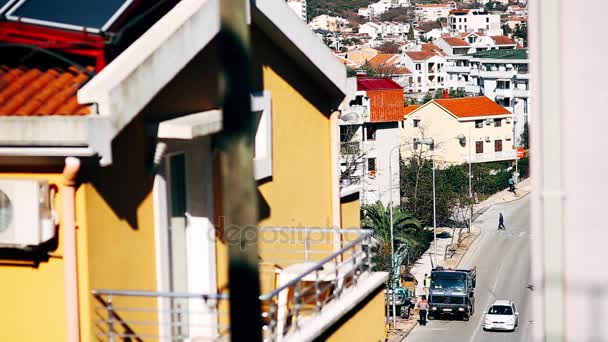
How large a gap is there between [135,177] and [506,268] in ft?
136

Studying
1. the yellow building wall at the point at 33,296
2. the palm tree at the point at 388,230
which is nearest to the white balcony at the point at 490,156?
the palm tree at the point at 388,230

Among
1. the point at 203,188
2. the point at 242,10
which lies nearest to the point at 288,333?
the point at 203,188

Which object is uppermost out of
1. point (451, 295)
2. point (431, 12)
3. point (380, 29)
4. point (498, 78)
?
point (431, 12)

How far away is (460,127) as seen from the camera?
63.8 metres

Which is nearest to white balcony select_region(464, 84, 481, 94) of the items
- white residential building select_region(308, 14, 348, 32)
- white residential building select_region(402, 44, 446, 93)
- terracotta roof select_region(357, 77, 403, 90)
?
white residential building select_region(402, 44, 446, 93)

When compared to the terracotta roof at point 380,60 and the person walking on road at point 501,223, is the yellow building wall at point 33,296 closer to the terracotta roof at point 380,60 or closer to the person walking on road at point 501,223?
the person walking on road at point 501,223

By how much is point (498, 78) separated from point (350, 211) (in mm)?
72042

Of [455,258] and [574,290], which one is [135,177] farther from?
[455,258]

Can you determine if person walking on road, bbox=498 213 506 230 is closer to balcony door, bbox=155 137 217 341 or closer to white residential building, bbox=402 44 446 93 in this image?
balcony door, bbox=155 137 217 341

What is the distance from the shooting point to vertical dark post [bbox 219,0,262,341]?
2959 millimetres

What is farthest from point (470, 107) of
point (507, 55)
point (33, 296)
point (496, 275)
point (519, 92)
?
point (33, 296)

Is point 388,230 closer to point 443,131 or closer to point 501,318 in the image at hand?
point 501,318

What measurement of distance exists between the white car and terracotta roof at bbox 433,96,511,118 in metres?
28.6

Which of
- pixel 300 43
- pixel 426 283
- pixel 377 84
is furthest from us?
pixel 377 84
